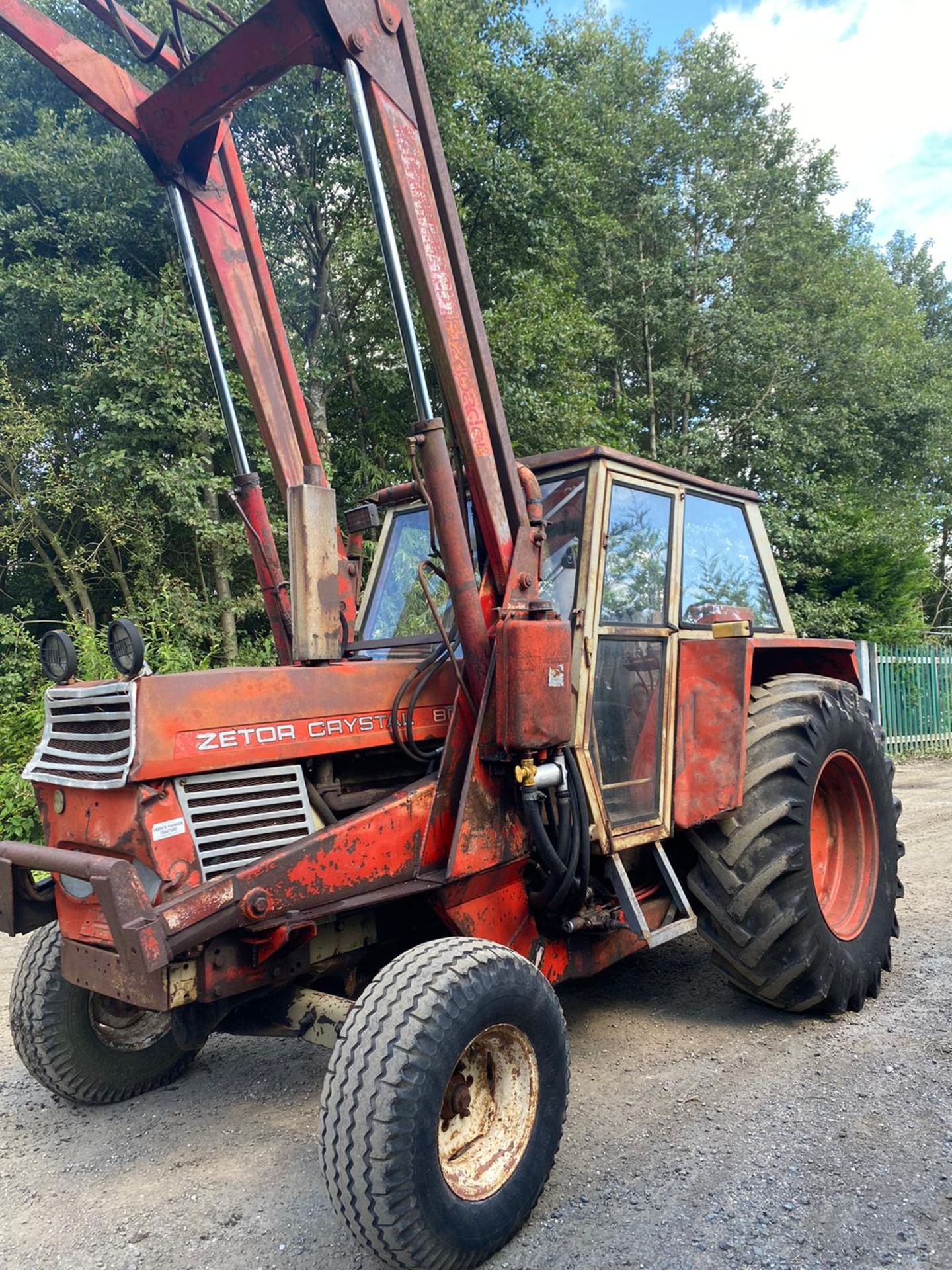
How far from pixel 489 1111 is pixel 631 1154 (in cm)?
55

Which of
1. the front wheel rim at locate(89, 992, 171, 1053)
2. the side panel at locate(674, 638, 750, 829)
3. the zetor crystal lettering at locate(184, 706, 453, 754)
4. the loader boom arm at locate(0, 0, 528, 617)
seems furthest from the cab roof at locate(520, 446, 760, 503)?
the front wheel rim at locate(89, 992, 171, 1053)

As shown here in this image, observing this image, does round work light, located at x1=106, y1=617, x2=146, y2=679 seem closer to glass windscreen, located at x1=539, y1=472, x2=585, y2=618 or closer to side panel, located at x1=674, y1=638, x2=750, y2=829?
glass windscreen, located at x1=539, y1=472, x2=585, y2=618

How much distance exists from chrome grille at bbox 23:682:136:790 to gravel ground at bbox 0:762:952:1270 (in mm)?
1269

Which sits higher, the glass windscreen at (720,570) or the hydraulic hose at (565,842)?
the glass windscreen at (720,570)

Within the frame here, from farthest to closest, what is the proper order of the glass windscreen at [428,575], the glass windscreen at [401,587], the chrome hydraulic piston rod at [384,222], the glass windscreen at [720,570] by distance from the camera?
the glass windscreen at [720,570] → the glass windscreen at [401,587] → the glass windscreen at [428,575] → the chrome hydraulic piston rod at [384,222]

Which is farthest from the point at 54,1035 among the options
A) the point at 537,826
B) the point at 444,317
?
the point at 444,317

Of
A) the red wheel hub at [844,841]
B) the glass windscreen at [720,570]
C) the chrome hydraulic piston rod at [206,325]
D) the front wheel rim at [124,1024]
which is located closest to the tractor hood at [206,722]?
the front wheel rim at [124,1024]

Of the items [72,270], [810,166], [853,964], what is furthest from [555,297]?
[853,964]

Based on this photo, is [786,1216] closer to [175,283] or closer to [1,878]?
[1,878]

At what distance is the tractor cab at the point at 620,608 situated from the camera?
3.44 metres

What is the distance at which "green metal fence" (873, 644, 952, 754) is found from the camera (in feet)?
42.3

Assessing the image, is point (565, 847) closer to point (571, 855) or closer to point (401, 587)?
point (571, 855)

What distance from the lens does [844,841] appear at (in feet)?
15.0

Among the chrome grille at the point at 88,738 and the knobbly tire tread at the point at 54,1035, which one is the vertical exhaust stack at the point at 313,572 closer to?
the chrome grille at the point at 88,738
